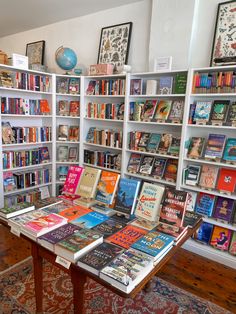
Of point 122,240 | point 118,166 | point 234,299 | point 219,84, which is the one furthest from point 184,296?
point 219,84

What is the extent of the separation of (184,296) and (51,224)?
1351mm

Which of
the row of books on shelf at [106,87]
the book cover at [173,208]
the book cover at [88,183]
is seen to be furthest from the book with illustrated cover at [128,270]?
the row of books on shelf at [106,87]

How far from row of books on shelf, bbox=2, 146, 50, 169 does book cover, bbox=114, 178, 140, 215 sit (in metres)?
2.08

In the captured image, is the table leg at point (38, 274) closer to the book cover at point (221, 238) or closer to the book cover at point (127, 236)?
the book cover at point (127, 236)

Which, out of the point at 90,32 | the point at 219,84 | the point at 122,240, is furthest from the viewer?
the point at 90,32

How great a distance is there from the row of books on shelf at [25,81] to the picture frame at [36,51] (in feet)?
3.08

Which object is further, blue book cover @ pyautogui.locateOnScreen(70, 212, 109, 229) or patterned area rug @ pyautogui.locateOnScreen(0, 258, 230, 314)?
patterned area rug @ pyautogui.locateOnScreen(0, 258, 230, 314)

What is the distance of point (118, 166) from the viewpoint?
325cm

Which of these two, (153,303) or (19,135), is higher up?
(19,135)

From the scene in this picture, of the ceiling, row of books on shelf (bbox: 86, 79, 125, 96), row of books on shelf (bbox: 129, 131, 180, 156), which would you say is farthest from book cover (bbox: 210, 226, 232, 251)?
the ceiling

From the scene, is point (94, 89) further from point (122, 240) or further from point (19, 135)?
point (122, 240)

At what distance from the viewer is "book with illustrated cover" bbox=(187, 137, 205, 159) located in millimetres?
2592

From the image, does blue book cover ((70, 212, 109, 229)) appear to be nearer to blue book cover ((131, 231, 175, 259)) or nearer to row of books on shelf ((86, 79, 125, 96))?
blue book cover ((131, 231, 175, 259))

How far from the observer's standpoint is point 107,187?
1.73 metres
